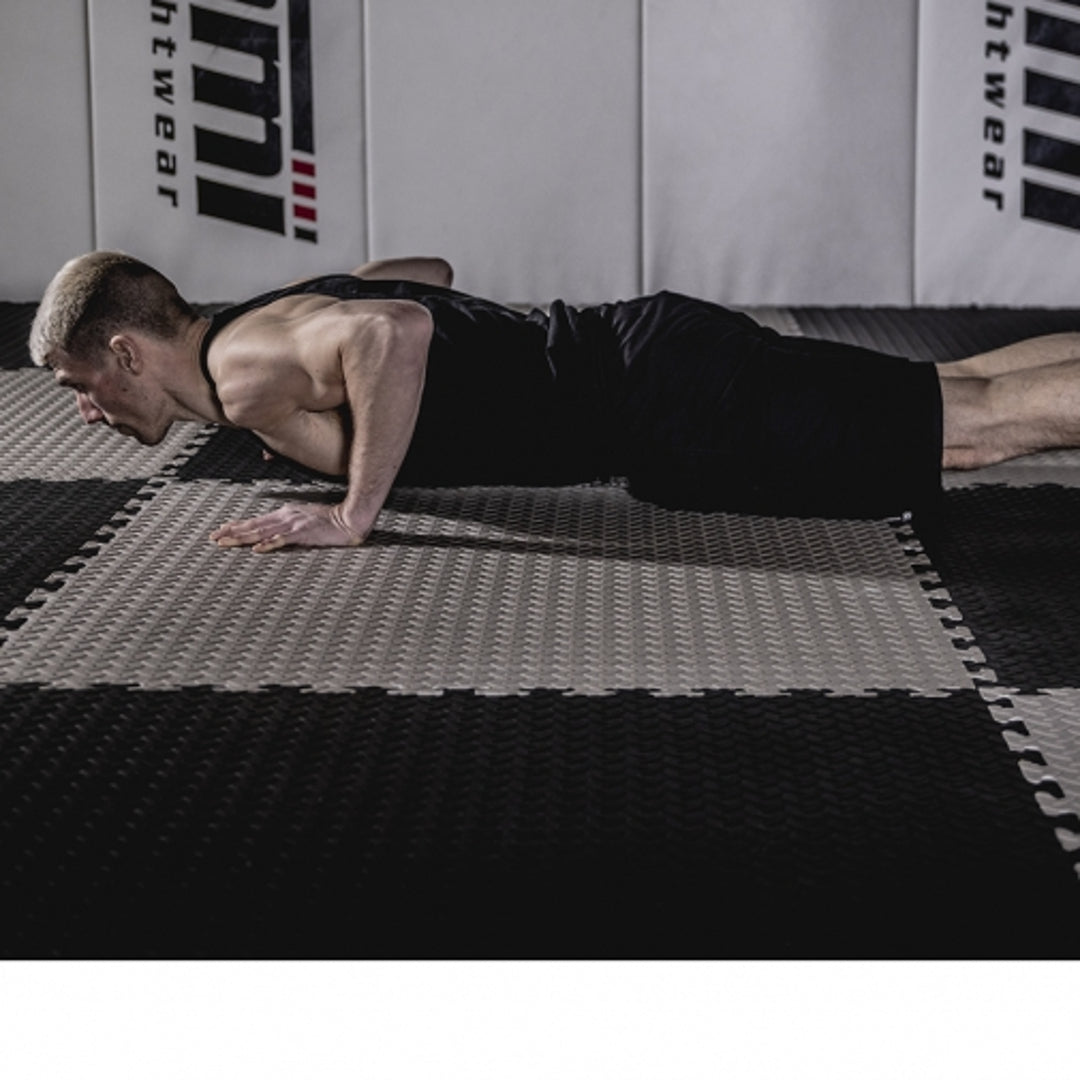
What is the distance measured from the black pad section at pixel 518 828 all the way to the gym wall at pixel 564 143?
3478mm

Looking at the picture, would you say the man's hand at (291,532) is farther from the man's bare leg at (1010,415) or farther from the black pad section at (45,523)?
the man's bare leg at (1010,415)

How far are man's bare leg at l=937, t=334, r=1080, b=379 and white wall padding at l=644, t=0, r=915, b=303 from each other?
7.20 feet

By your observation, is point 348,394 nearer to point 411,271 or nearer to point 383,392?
point 383,392

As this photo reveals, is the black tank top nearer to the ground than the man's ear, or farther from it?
nearer to the ground

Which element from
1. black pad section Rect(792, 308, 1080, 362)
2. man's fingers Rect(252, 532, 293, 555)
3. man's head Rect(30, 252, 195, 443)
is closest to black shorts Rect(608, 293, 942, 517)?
man's fingers Rect(252, 532, 293, 555)

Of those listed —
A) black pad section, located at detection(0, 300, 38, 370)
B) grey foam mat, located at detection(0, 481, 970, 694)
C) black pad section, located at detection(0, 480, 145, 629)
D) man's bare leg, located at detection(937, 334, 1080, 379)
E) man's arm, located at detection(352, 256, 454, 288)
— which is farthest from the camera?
black pad section, located at detection(0, 300, 38, 370)

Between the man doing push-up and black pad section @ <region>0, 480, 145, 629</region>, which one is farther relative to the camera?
the man doing push-up

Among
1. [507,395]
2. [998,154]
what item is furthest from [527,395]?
[998,154]

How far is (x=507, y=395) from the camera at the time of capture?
3.48 meters

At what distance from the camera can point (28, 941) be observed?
1.84 meters

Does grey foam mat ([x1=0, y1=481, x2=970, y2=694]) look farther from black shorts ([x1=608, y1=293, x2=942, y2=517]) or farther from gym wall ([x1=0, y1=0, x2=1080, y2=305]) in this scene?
gym wall ([x1=0, y1=0, x2=1080, y2=305])

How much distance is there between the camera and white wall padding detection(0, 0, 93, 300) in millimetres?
5695
